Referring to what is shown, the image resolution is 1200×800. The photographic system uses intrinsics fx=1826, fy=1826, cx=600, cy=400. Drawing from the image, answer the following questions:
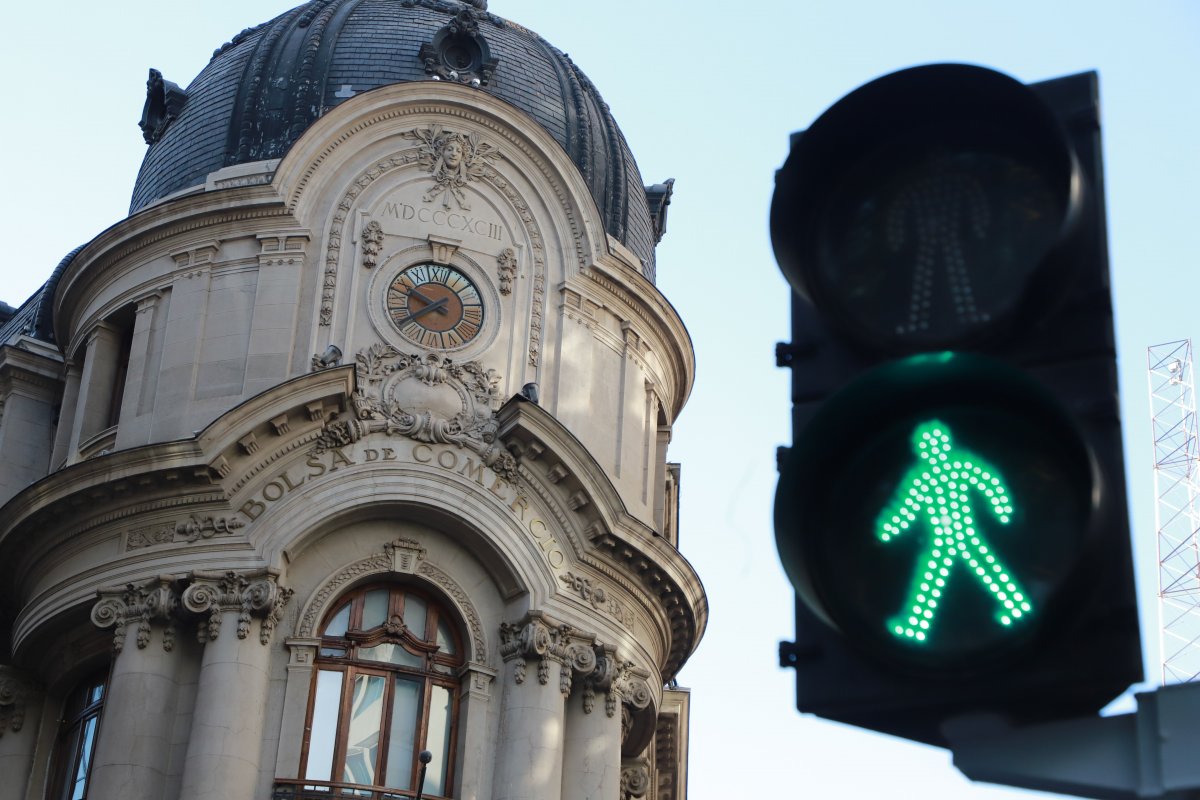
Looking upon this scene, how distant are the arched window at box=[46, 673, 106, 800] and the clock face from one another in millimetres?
6683

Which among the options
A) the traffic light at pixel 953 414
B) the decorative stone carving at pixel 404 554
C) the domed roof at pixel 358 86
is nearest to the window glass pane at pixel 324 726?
the decorative stone carving at pixel 404 554

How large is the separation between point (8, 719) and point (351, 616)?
18.2 ft

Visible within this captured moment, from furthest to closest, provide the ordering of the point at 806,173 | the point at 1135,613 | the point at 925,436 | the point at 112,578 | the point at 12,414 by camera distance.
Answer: the point at 12,414, the point at 112,578, the point at 806,173, the point at 925,436, the point at 1135,613

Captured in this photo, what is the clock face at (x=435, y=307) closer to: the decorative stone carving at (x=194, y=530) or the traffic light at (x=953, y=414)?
the decorative stone carving at (x=194, y=530)

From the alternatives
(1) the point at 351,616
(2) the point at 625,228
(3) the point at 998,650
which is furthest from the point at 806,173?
(2) the point at 625,228

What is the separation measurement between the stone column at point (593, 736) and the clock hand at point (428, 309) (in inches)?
216

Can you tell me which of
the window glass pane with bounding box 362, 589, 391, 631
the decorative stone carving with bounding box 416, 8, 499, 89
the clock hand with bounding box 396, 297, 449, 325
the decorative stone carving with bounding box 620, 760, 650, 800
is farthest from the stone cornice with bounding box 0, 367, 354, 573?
the decorative stone carving with bounding box 620, 760, 650, 800

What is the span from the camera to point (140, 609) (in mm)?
24297

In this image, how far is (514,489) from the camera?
25641mm

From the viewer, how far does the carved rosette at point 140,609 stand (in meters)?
24.1

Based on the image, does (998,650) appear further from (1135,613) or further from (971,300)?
(971,300)

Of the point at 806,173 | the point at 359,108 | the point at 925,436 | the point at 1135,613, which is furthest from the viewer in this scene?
the point at 359,108

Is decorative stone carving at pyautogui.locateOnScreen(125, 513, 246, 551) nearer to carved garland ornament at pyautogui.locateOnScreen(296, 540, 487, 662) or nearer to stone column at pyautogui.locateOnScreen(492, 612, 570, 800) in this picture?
carved garland ornament at pyautogui.locateOnScreen(296, 540, 487, 662)

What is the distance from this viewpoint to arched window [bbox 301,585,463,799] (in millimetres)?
24078
